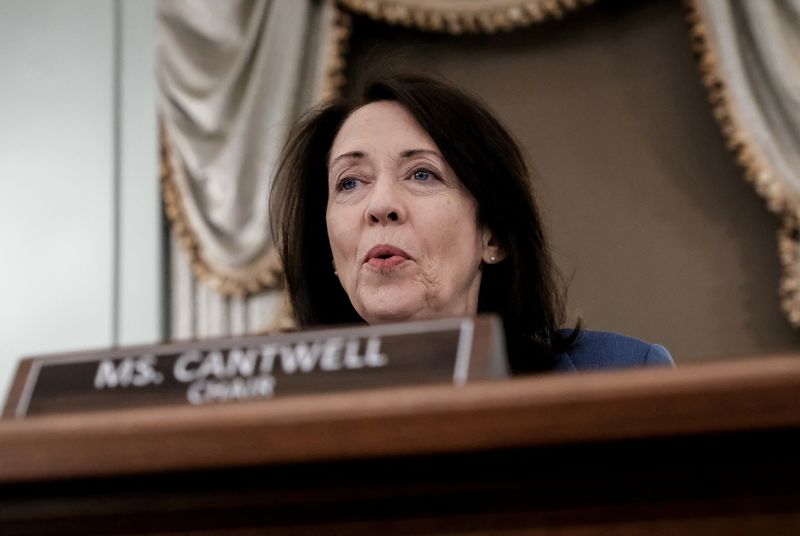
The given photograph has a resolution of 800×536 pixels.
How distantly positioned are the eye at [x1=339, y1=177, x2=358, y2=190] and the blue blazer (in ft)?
1.33

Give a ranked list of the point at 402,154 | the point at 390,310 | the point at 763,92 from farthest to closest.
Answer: the point at 763,92
the point at 402,154
the point at 390,310

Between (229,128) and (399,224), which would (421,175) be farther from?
(229,128)

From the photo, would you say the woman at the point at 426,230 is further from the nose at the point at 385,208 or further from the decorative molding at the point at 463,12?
the decorative molding at the point at 463,12

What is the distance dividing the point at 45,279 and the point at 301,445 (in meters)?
2.80

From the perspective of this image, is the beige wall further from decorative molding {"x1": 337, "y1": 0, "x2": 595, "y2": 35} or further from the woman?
the woman

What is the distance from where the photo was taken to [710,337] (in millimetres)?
2770

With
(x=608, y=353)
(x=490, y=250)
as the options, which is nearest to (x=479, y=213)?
(x=490, y=250)

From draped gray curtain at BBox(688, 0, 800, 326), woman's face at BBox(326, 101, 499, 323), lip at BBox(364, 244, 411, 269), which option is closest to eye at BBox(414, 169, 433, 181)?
woman's face at BBox(326, 101, 499, 323)

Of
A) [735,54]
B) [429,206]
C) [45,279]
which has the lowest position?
[45,279]

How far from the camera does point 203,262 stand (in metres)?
3.09

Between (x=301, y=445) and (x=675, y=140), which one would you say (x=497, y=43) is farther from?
(x=301, y=445)

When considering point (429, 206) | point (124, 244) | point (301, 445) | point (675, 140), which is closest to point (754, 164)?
point (675, 140)

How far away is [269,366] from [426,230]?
80 centimetres

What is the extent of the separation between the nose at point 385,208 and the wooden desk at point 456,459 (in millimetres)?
836
